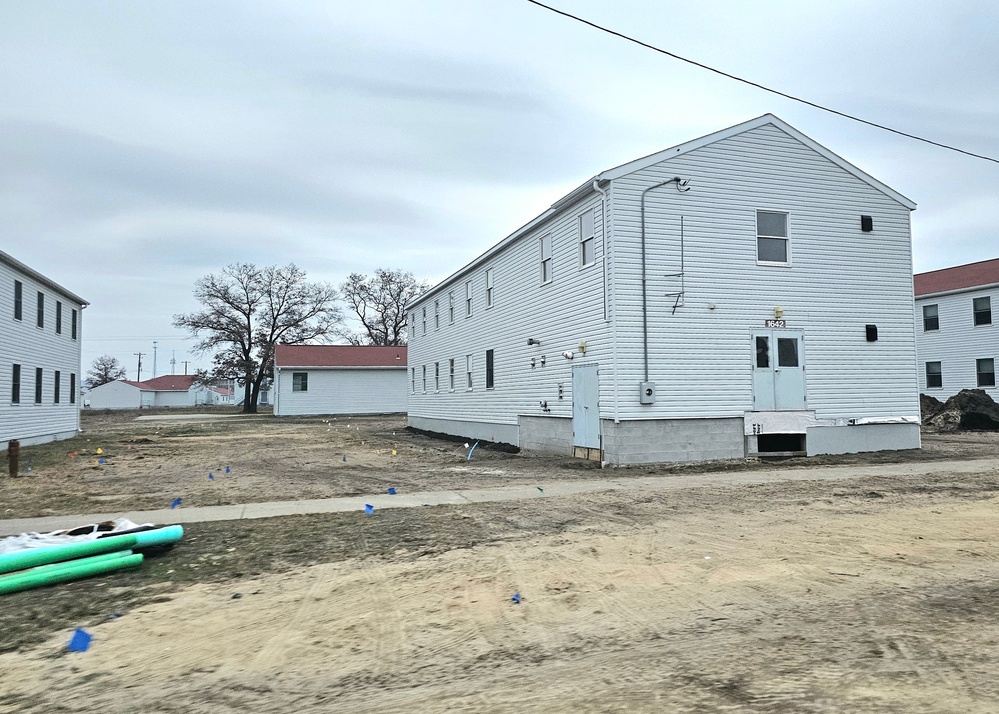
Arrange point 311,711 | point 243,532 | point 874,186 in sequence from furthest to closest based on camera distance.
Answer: point 874,186 < point 243,532 < point 311,711

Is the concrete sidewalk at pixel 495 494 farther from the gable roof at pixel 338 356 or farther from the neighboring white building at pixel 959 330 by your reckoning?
the gable roof at pixel 338 356

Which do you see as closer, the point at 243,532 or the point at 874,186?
the point at 243,532

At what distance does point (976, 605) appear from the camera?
5414 millimetres

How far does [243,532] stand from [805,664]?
654 cm

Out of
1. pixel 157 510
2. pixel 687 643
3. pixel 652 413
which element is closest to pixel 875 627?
pixel 687 643

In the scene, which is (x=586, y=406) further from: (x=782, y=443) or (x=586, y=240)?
(x=782, y=443)

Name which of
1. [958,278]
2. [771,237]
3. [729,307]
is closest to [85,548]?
[729,307]

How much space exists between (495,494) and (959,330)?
1168 inches

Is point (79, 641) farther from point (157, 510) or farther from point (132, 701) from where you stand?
point (157, 510)

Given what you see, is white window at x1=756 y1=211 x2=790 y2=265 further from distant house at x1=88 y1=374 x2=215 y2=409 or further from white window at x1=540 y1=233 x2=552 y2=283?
Result: distant house at x1=88 y1=374 x2=215 y2=409

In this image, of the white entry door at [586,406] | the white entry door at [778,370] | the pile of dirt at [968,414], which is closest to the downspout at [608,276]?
the white entry door at [586,406]

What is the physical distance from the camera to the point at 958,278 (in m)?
33.3

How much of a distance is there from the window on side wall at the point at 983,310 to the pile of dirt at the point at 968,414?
230 inches

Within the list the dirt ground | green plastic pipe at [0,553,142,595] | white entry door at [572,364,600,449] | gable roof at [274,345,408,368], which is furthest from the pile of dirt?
gable roof at [274,345,408,368]
